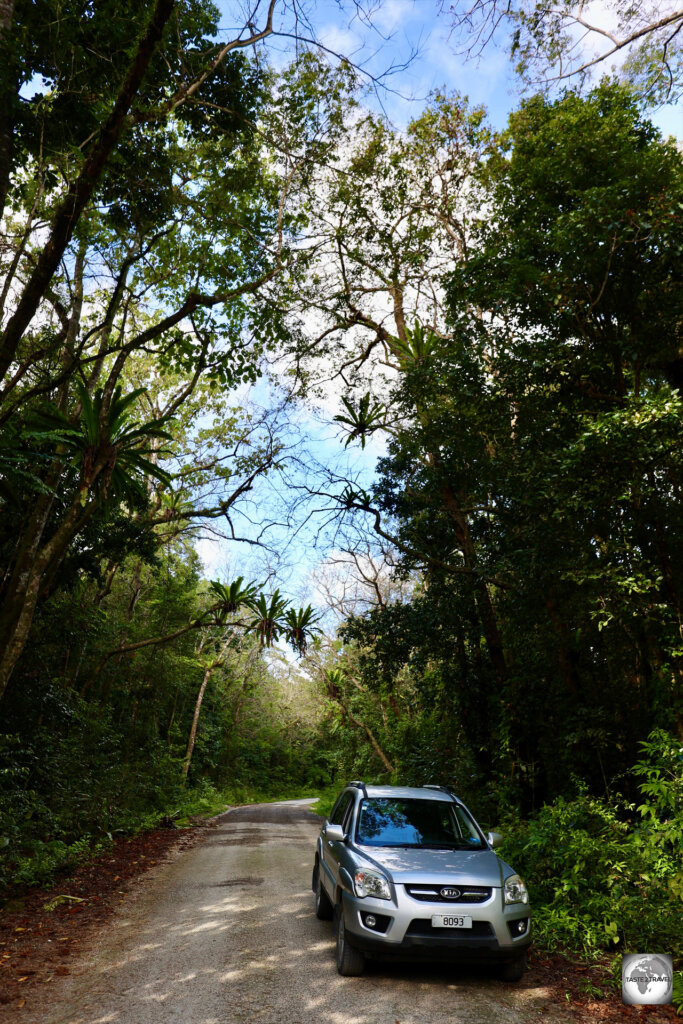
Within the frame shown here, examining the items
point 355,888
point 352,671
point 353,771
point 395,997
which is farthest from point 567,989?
point 353,771

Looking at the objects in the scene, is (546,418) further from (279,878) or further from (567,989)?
(279,878)

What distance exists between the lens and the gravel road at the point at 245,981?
409 centimetres

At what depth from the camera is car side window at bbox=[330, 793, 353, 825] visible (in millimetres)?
6688

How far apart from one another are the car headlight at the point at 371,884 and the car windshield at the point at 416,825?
66cm

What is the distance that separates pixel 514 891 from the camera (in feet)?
16.3

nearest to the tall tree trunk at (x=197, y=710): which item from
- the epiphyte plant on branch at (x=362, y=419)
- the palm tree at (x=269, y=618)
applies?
the palm tree at (x=269, y=618)

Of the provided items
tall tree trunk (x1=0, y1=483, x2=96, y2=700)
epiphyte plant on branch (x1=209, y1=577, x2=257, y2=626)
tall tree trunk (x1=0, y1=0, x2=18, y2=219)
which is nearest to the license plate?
tall tree trunk (x1=0, y1=483, x2=96, y2=700)

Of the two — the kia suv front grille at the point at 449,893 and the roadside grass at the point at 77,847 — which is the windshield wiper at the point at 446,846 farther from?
the roadside grass at the point at 77,847

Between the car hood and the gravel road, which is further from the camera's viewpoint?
the car hood

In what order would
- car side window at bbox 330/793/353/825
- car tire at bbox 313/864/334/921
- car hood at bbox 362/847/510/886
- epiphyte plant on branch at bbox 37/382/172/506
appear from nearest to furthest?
car hood at bbox 362/847/510/886, car tire at bbox 313/864/334/921, car side window at bbox 330/793/353/825, epiphyte plant on branch at bbox 37/382/172/506

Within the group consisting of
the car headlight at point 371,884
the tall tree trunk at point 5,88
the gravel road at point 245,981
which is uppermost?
the tall tree trunk at point 5,88

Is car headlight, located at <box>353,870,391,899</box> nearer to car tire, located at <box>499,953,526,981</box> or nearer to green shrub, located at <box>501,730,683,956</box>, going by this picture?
car tire, located at <box>499,953,526,981</box>

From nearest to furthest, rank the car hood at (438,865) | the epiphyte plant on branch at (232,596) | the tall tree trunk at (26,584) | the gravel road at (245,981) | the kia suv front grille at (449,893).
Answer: the gravel road at (245,981) → the kia suv front grille at (449,893) → the car hood at (438,865) → the tall tree trunk at (26,584) → the epiphyte plant on branch at (232,596)

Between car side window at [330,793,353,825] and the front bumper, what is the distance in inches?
75.1
